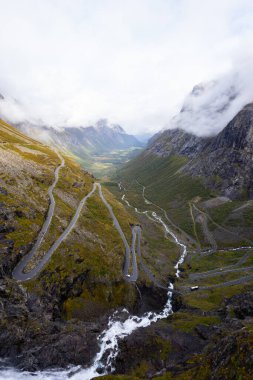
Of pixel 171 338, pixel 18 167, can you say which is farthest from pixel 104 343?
pixel 18 167

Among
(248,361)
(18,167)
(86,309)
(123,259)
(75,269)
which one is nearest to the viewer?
(248,361)

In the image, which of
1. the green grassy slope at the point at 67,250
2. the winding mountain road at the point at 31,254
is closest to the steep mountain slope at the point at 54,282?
the green grassy slope at the point at 67,250

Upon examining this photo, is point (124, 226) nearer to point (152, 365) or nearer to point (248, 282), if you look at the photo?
point (248, 282)

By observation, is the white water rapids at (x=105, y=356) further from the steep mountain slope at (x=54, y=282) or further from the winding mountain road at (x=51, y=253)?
the winding mountain road at (x=51, y=253)

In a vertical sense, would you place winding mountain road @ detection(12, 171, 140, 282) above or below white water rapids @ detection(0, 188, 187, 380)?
above

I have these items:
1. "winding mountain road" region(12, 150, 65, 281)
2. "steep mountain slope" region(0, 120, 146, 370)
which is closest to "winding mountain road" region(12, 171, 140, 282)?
"winding mountain road" region(12, 150, 65, 281)

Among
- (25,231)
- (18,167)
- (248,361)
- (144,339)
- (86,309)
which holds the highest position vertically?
(18,167)

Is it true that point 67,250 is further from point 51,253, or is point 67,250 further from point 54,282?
point 54,282

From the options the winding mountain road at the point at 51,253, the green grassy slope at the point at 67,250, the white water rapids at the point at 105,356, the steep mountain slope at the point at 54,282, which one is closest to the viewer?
the white water rapids at the point at 105,356

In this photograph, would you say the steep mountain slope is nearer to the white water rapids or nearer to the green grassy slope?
the green grassy slope

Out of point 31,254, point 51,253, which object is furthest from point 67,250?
point 31,254

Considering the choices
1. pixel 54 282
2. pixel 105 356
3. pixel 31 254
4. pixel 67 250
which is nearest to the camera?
pixel 105 356
